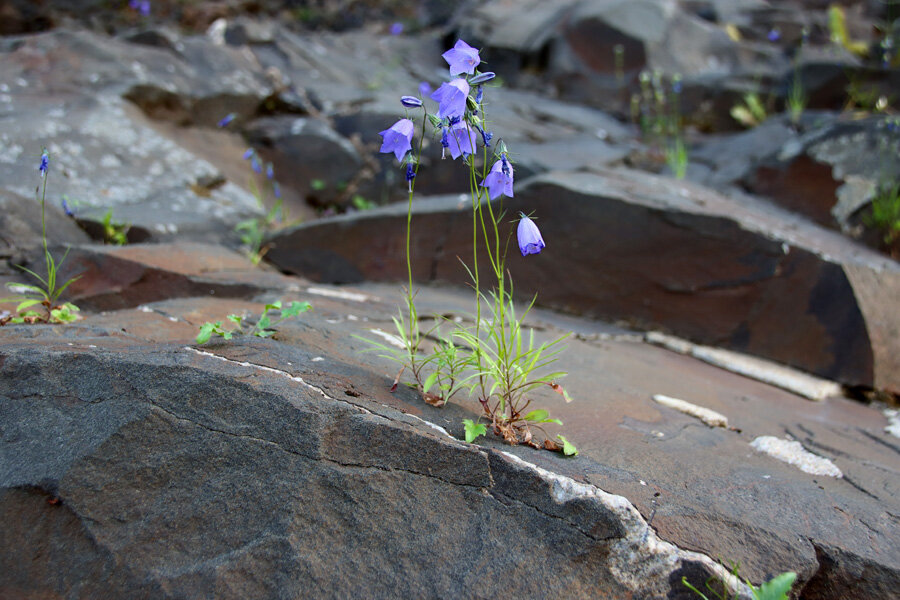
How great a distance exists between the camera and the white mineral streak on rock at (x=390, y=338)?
2.50m

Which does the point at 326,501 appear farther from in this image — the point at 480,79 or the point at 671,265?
the point at 671,265

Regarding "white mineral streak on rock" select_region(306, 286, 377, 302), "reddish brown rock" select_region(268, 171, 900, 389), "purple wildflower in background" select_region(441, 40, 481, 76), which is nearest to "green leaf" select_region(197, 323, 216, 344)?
"purple wildflower in background" select_region(441, 40, 481, 76)

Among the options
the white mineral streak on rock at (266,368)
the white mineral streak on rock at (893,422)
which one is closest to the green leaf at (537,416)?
the white mineral streak on rock at (266,368)

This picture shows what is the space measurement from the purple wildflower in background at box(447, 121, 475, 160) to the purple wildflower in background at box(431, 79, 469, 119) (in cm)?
9

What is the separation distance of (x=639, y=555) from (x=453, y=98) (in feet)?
3.99

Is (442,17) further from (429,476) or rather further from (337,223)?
(429,476)

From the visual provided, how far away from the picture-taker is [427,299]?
3.68m

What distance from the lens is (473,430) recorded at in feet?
5.73

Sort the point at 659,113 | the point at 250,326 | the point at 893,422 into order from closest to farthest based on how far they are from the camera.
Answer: the point at 250,326
the point at 893,422
the point at 659,113

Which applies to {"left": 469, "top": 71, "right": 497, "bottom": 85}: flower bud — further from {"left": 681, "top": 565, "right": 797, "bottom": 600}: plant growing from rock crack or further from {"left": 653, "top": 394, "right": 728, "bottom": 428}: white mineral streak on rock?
{"left": 653, "top": 394, "right": 728, "bottom": 428}: white mineral streak on rock

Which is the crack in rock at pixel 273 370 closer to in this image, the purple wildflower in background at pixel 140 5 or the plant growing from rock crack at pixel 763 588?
the plant growing from rock crack at pixel 763 588

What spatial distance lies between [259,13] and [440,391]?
992 centimetres

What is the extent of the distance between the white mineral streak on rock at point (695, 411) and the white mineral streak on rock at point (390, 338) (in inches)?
43.3

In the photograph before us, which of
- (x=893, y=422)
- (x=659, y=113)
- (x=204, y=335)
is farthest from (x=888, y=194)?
(x=204, y=335)
